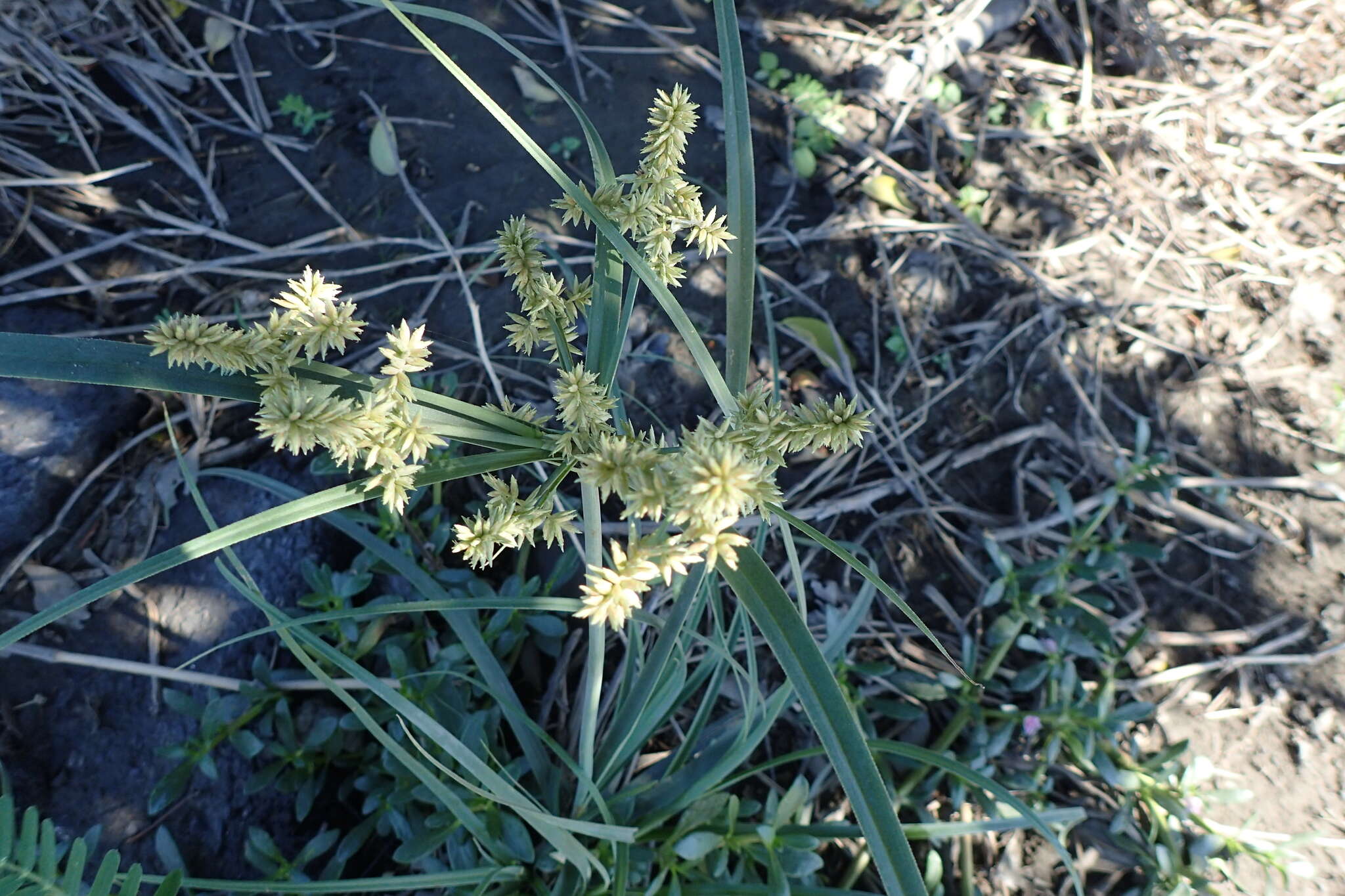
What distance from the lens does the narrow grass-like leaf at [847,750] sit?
849mm

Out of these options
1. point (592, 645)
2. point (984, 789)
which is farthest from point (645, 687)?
point (984, 789)

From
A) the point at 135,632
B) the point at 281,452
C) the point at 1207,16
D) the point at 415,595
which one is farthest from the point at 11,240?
the point at 1207,16

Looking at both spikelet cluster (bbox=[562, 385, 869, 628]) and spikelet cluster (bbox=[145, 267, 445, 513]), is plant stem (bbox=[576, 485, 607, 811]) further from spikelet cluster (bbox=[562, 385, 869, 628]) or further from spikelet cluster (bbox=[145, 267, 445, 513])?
spikelet cluster (bbox=[145, 267, 445, 513])

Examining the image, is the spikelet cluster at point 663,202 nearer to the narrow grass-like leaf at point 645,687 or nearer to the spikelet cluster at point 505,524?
the spikelet cluster at point 505,524

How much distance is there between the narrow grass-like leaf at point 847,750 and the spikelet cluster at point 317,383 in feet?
1.57

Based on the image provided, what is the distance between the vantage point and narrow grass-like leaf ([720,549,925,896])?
0.85m

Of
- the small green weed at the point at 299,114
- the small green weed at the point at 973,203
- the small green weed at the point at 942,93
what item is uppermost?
the small green weed at the point at 942,93

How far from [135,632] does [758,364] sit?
5.87 feet

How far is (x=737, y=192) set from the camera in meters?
1.16

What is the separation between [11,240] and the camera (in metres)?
2.22

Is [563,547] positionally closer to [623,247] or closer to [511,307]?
[623,247]

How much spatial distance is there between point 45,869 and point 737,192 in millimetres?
1438

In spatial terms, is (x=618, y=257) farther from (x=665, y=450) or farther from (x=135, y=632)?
(x=135, y=632)

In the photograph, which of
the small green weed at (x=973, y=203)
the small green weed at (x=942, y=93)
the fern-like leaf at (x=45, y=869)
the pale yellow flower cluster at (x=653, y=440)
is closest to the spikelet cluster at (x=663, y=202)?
the pale yellow flower cluster at (x=653, y=440)
